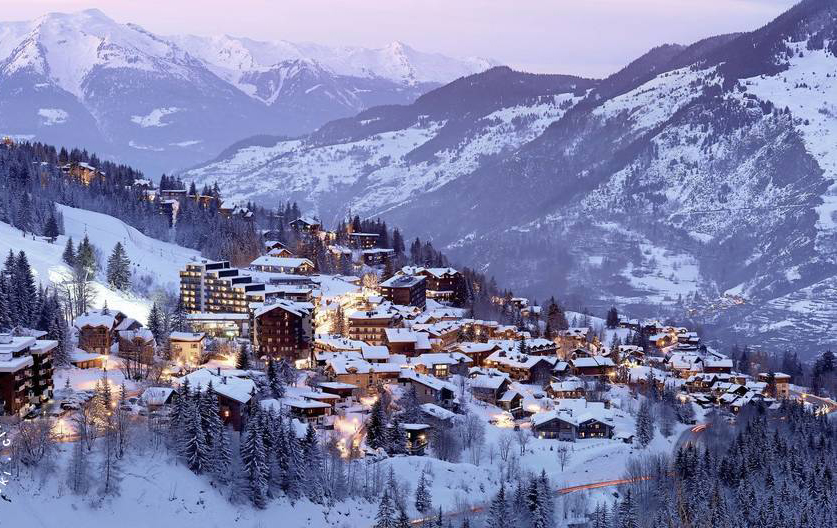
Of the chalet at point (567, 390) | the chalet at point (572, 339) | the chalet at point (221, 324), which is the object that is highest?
the chalet at point (221, 324)

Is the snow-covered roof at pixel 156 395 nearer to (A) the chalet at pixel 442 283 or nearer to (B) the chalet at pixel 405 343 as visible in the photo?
(B) the chalet at pixel 405 343

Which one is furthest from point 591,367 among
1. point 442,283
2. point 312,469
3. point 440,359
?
point 312,469

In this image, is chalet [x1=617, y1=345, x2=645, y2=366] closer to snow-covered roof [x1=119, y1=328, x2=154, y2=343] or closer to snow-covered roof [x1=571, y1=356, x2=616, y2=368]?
snow-covered roof [x1=571, y1=356, x2=616, y2=368]

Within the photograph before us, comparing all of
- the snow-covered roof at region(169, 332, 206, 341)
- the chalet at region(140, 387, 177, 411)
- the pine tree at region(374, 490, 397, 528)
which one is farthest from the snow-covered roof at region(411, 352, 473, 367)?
the pine tree at region(374, 490, 397, 528)

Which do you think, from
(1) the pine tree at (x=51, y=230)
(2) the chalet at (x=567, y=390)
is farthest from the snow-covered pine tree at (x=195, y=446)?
(1) the pine tree at (x=51, y=230)

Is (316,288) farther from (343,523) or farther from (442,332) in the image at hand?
(343,523)
